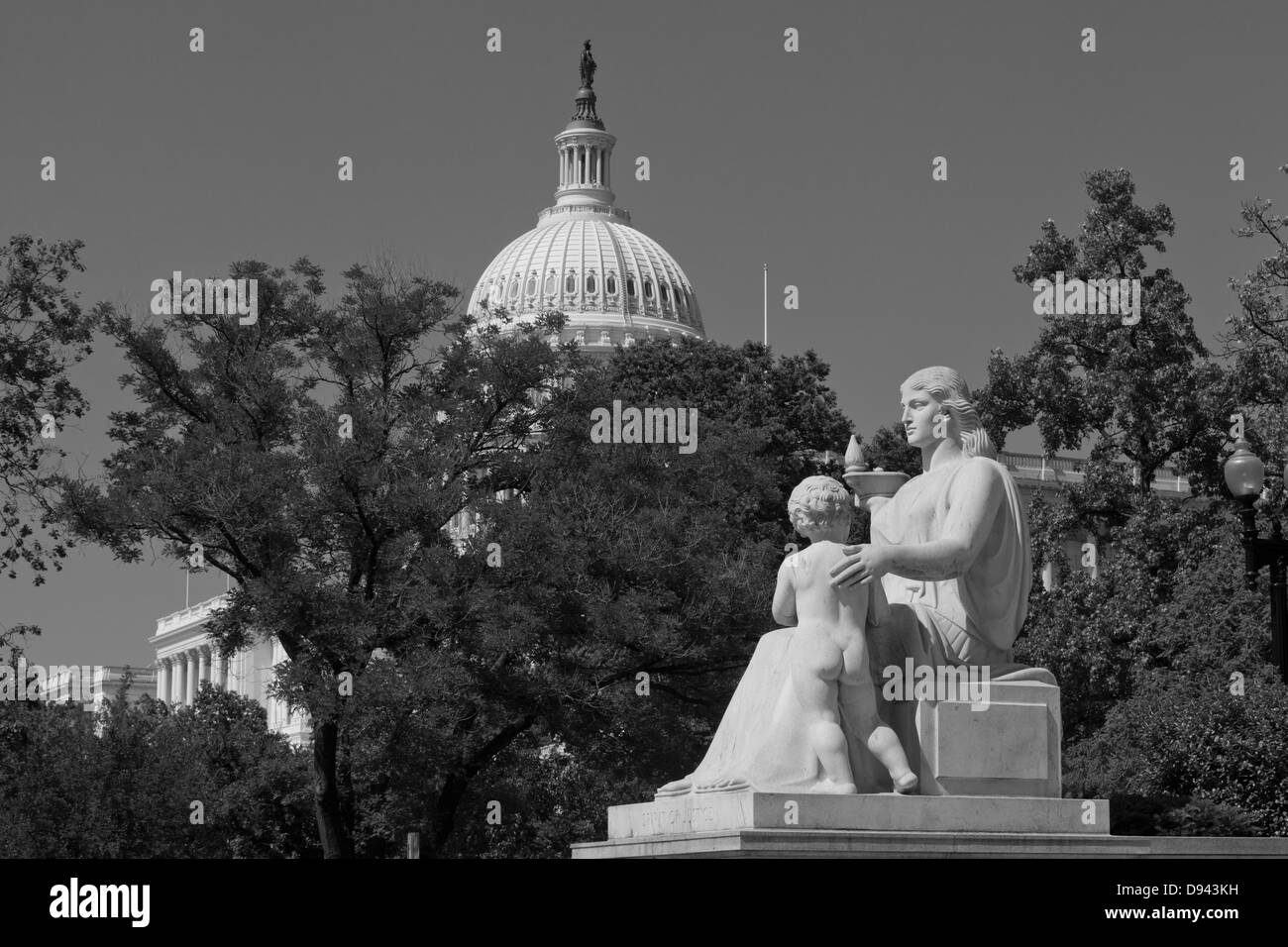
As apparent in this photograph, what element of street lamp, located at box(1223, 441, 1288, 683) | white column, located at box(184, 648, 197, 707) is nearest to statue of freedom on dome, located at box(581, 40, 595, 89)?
white column, located at box(184, 648, 197, 707)

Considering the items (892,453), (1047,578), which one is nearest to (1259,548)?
(1047,578)

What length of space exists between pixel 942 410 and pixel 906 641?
184 centimetres

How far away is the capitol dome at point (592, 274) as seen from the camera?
152375 mm

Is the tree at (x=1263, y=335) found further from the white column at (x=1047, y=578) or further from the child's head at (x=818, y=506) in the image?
the child's head at (x=818, y=506)

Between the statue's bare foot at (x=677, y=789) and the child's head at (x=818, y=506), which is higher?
the child's head at (x=818, y=506)

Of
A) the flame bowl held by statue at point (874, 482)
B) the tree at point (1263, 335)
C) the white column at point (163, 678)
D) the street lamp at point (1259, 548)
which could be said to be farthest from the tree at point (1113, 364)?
the white column at point (163, 678)

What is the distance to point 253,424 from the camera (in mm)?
35000

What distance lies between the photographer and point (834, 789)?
1325 cm

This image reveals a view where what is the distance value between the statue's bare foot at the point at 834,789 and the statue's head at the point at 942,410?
284cm

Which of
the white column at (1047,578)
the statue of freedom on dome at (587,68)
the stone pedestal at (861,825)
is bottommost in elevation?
the stone pedestal at (861,825)

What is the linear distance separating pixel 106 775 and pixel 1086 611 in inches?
852

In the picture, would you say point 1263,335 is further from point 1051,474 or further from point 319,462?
point 1051,474
